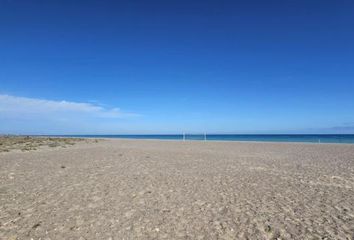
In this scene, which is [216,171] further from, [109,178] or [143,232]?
[143,232]

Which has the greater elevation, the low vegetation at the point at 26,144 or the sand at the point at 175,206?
the low vegetation at the point at 26,144

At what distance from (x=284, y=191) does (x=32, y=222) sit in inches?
300

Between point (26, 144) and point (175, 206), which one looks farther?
point (26, 144)

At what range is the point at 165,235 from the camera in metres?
5.02

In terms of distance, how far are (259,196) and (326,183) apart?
3872 mm

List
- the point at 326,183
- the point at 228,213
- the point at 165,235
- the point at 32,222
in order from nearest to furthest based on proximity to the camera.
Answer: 1. the point at 165,235
2. the point at 32,222
3. the point at 228,213
4. the point at 326,183

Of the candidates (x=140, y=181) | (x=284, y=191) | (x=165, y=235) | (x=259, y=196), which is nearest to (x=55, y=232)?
(x=165, y=235)

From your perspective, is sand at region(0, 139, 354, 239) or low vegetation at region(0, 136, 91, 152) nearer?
sand at region(0, 139, 354, 239)

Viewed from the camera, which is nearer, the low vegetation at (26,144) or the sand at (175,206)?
the sand at (175,206)

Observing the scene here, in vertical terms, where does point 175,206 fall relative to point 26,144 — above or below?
below

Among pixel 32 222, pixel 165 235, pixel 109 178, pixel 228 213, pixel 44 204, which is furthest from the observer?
pixel 109 178

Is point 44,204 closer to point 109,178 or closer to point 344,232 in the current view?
point 109,178

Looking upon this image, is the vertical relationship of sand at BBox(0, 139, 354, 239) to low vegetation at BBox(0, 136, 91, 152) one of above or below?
below

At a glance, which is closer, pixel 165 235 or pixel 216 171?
pixel 165 235
